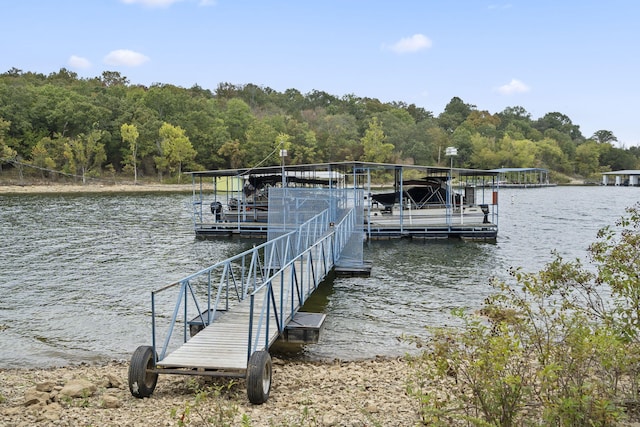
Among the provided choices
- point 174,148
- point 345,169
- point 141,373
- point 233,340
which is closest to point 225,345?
point 233,340

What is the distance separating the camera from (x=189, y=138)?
96375 millimetres

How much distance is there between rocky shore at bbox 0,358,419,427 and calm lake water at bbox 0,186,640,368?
1.83m

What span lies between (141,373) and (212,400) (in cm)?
108

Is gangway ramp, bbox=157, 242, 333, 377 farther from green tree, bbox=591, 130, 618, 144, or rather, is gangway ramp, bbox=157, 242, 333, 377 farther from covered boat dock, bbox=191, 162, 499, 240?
green tree, bbox=591, 130, 618, 144

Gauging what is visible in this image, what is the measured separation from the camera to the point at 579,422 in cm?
474

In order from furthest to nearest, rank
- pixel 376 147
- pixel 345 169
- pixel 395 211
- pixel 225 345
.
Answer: pixel 376 147 → pixel 395 211 → pixel 345 169 → pixel 225 345

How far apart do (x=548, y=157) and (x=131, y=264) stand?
430ft

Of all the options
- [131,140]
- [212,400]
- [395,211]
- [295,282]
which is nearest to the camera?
[212,400]

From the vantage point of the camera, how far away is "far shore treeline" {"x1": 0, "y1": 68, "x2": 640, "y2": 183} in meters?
83.1

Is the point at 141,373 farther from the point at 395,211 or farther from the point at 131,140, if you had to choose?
the point at 131,140

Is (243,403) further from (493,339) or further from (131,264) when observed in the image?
(131,264)

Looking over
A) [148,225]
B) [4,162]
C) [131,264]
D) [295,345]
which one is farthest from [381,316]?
[4,162]

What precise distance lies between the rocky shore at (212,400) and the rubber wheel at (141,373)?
0.47 ft

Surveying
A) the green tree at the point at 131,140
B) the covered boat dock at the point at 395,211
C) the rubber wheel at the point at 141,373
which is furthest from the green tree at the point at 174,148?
the rubber wheel at the point at 141,373
